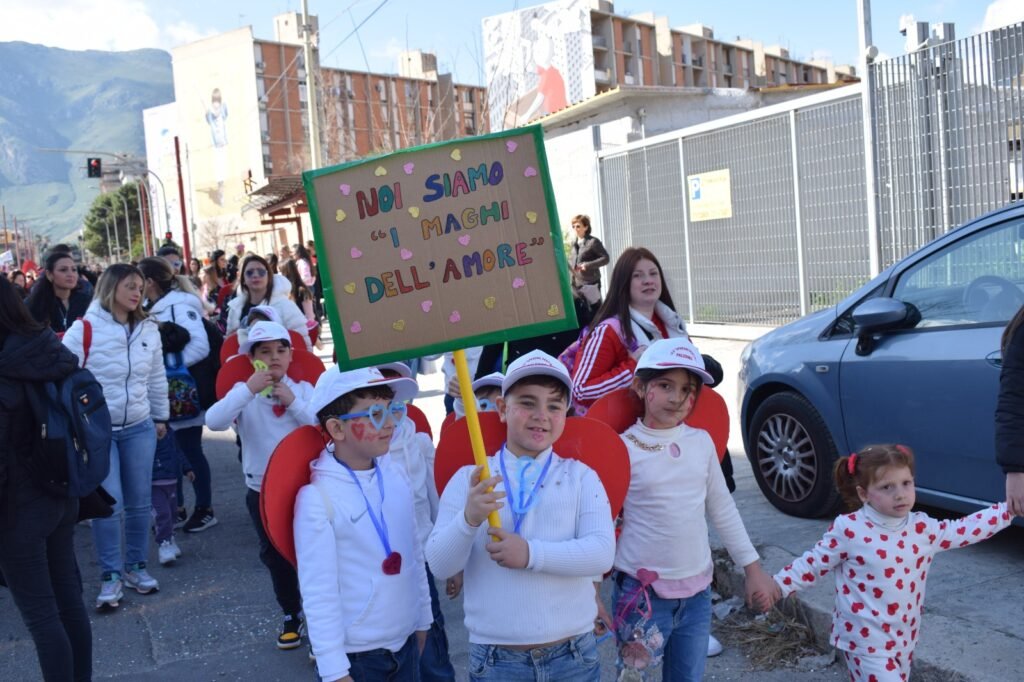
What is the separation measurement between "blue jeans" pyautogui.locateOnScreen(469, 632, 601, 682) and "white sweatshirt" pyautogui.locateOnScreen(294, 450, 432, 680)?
0.29 meters

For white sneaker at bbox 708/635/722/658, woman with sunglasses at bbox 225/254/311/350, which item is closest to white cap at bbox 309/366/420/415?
white sneaker at bbox 708/635/722/658

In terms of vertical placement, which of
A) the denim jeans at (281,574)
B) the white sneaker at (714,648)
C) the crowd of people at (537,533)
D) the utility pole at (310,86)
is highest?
the utility pole at (310,86)

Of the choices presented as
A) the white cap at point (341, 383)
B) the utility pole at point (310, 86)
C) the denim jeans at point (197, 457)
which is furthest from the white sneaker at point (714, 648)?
the utility pole at point (310, 86)

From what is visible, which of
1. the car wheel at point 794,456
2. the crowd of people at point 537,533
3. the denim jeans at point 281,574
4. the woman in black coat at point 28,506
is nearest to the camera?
the crowd of people at point 537,533

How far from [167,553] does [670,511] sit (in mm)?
4338

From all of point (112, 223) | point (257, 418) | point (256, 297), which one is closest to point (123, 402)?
point (257, 418)

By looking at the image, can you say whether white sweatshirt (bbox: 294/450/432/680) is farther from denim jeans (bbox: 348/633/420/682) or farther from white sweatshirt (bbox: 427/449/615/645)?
white sweatshirt (bbox: 427/449/615/645)

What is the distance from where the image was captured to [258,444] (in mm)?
5180

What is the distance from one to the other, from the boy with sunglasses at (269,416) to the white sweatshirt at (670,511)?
2.09 m

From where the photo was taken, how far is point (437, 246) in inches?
107

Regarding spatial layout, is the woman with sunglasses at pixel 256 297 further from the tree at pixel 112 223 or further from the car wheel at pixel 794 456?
the tree at pixel 112 223

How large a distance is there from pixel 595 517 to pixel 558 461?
191 mm

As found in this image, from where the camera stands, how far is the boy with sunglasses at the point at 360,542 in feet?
9.23

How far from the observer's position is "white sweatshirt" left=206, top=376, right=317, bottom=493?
509 centimetres
